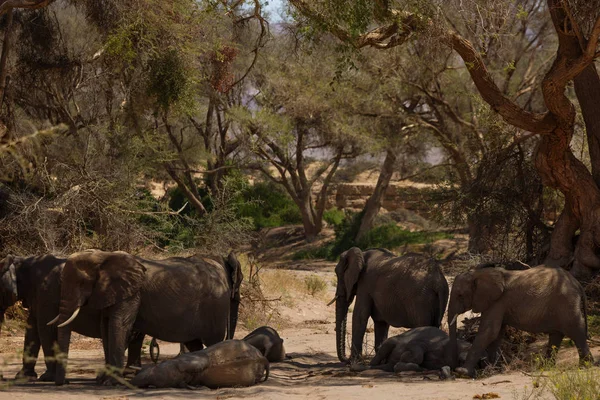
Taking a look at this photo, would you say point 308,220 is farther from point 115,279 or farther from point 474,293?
point 115,279

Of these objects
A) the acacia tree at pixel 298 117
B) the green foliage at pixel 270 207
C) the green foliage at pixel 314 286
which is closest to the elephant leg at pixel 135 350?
the green foliage at pixel 314 286

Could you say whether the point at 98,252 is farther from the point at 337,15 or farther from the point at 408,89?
the point at 408,89

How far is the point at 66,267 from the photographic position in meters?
10.0

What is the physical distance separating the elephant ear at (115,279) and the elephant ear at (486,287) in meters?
3.87

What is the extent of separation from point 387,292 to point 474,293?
1982 mm

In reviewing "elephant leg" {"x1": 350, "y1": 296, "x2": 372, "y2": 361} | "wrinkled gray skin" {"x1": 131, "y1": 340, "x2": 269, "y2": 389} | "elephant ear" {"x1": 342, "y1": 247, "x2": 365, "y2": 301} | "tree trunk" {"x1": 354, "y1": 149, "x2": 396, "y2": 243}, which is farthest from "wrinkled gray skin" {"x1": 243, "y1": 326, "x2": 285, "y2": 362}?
"tree trunk" {"x1": 354, "y1": 149, "x2": 396, "y2": 243}

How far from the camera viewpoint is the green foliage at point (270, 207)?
119 feet

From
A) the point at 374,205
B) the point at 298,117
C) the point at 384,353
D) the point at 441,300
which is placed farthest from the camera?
the point at 374,205

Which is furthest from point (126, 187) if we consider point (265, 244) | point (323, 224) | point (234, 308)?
point (323, 224)

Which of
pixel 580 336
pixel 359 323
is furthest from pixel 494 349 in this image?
pixel 359 323

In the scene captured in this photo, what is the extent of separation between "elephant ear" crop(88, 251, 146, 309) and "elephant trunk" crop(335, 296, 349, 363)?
3269 mm

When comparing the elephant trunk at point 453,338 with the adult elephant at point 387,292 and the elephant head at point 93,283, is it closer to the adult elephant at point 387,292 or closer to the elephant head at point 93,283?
the adult elephant at point 387,292

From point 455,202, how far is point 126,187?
20.9ft

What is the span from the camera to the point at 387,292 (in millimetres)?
12305
